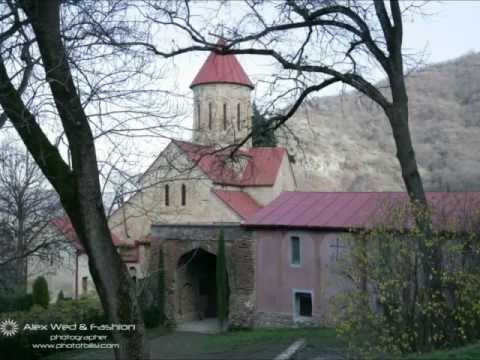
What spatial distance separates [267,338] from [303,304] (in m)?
2.70

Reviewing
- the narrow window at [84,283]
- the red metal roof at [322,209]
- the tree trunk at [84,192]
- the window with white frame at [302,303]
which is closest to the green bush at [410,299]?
the tree trunk at [84,192]

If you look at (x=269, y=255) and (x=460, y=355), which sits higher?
(x=269, y=255)

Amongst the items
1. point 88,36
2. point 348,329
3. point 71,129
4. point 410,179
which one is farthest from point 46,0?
point 410,179

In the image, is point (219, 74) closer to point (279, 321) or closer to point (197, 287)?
point (197, 287)

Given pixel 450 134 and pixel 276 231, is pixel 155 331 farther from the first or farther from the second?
pixel 450 134

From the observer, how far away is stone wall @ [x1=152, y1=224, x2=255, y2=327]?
20203mm

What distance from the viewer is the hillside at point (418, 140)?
57.7m

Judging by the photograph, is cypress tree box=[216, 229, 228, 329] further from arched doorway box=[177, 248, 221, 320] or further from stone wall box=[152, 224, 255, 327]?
arched doorway box=[177, 248, 221, 320]

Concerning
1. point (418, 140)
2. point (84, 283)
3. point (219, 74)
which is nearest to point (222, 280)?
point (84, 283)

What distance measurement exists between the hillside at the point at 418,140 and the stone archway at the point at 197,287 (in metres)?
25.7

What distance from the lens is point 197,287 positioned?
2427 centimetres

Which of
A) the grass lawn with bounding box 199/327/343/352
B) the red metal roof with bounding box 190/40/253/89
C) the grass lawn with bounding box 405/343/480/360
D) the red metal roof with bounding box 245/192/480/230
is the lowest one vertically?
the grass lawn with bounding box 199/327/343/352

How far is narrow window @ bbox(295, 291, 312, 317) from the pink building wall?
18 centimetres

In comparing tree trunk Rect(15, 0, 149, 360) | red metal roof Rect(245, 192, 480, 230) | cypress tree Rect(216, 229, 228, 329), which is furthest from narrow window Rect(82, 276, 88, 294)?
tree trunk Rect(15, 0, 149, 360)
